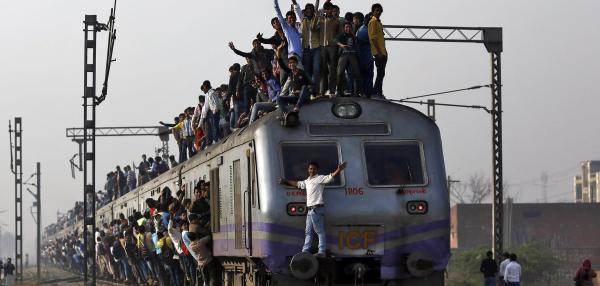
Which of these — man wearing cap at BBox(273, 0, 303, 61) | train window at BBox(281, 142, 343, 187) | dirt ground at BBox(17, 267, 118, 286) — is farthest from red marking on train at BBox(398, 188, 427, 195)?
dirt ground at BBox(17, 267, 118, 286)

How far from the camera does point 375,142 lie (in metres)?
15.1

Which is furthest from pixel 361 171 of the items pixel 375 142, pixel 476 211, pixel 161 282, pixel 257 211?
pixel 476 211

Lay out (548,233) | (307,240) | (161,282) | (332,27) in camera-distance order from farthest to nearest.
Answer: (548,233), (161,282), (332,27), (307,240)

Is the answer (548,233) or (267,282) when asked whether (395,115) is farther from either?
(548,233)

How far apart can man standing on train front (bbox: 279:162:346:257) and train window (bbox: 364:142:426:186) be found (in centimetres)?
60

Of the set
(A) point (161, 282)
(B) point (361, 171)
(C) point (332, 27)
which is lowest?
(A) point (161, 282)

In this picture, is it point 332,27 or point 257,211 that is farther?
point 332,27

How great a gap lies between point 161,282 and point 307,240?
1292cm

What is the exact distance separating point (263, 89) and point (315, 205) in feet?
19.2

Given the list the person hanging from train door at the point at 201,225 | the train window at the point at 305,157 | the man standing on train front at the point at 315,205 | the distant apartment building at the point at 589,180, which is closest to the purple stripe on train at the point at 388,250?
the man standing on train front at the point at 315,205

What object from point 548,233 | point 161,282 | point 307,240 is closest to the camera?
point 307,240

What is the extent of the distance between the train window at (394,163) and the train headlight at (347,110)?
440 mm

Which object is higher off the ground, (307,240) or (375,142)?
(375,142)

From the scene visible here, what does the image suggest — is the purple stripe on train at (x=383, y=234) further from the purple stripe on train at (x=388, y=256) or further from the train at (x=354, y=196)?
the purple stripe on train at (x=388, y=256)
